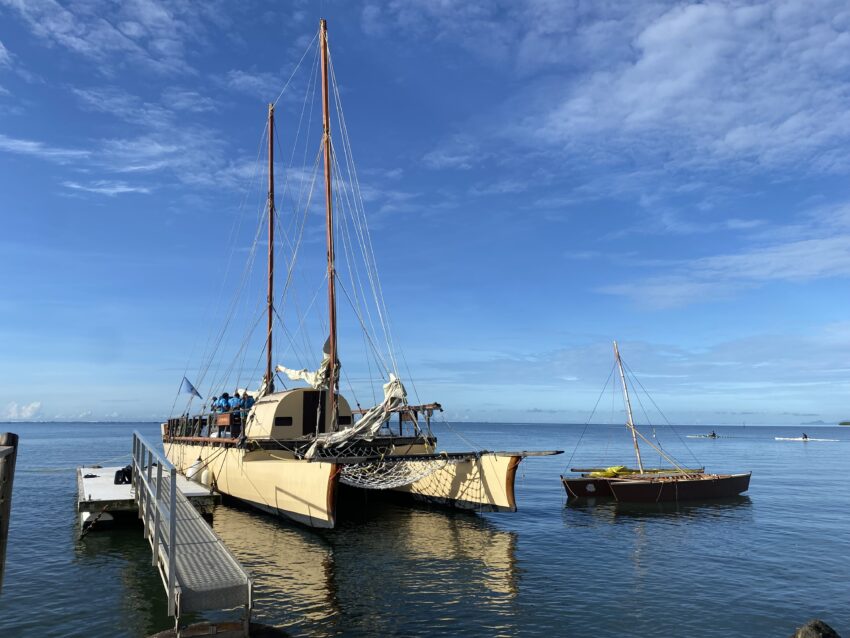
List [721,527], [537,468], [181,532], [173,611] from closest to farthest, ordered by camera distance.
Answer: [173,611], [181,532], [721,527], [537,468]

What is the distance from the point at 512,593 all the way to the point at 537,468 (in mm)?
40794

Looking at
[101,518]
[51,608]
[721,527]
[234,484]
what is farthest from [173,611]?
[721,527]

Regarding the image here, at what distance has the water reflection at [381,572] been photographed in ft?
39.5

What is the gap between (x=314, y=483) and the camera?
19.6 metres

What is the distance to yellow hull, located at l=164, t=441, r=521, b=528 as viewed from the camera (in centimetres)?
1936

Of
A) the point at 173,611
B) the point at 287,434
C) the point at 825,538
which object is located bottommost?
the point at 825,538

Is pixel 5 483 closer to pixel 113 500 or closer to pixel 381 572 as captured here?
pixel 381 572

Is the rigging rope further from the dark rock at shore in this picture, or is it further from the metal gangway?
the dark rock at shore

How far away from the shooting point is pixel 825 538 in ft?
73.6

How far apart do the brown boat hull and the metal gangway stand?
22.3 m

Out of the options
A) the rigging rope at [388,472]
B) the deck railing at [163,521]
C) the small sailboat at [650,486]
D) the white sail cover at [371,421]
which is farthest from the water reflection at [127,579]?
the small sailboat at [650,486]

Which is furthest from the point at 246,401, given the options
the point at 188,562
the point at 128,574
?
the point at 188,562

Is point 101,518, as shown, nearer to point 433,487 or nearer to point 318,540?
point 318,540

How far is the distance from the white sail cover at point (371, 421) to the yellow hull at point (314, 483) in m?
1.22
